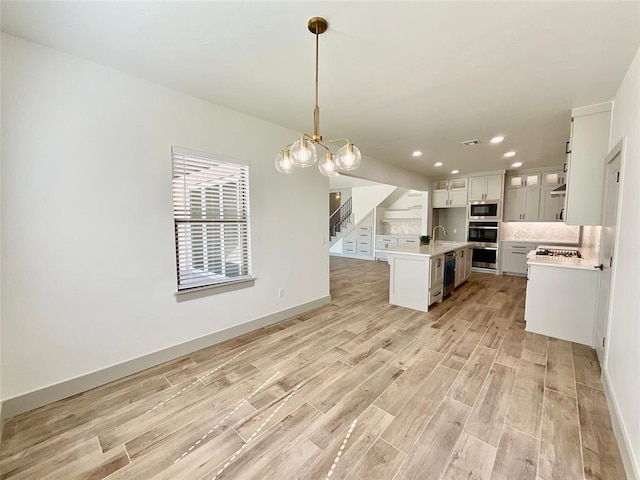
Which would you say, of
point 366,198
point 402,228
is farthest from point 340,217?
point 402,228

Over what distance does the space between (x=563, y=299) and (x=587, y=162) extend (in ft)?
5.34

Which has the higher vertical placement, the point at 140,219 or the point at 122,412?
the point at 140,219

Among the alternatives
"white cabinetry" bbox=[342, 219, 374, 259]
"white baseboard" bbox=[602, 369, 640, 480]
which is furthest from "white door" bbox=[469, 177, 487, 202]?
"white baseboard" bbox=[602, 369, 640, 480]

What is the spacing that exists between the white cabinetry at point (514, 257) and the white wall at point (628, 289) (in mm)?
4834

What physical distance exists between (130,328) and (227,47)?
255 cm

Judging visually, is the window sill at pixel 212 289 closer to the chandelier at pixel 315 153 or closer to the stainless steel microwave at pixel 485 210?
the chandelier at pixel 315 153

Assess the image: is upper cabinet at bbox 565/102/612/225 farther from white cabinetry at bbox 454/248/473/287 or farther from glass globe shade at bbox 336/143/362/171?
glass globe shade at bbox 336/143/362/171

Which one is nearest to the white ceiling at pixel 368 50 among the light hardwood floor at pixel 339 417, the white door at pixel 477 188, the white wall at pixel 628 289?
the white wall at pixel 628 289

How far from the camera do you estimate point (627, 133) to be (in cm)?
211

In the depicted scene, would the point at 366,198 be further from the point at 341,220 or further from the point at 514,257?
the point at 514,257

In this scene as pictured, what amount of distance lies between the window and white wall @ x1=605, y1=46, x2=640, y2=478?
334cm

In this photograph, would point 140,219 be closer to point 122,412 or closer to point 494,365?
point 122,412

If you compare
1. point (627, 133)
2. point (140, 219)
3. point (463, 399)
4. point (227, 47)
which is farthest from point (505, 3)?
point (140, 219)

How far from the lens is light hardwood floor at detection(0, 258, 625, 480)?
157 centimetres
